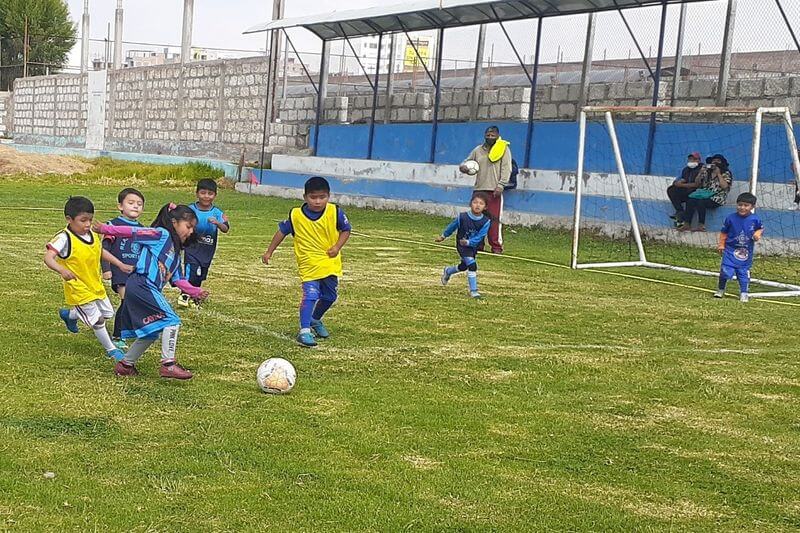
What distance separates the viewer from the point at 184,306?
31.8 feet

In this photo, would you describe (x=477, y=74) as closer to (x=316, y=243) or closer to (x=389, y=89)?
(x=389, y=89)

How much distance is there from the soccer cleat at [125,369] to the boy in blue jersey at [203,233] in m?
2.88

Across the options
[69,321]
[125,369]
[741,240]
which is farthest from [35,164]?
[125,369]

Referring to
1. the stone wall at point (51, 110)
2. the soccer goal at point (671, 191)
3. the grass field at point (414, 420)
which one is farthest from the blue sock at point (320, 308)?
the stone wall at point (51, 110)

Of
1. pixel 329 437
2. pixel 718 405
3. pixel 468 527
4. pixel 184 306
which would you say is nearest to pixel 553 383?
pixel 718 405

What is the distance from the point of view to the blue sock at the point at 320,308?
27.7 feet

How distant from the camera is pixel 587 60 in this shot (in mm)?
21062

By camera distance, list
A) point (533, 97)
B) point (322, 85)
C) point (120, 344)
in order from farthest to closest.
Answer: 1. point (322, 85)
2. point (533, 97)
3. point (120, 344)

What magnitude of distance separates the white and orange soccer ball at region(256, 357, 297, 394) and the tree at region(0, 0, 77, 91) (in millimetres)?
60264

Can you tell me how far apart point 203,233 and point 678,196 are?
10012 mm

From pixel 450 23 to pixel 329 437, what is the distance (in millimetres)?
18726

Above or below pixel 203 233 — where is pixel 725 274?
below

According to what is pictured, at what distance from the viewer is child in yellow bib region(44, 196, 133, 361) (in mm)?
7145

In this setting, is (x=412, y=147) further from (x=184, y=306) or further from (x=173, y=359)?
(x=173, y=359)
